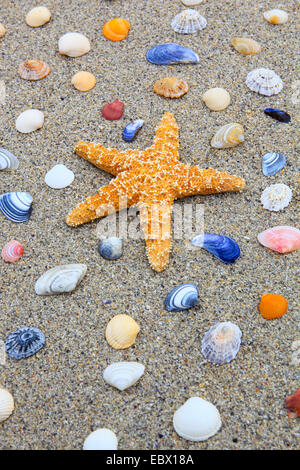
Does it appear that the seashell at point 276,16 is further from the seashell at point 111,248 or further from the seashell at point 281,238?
the seashell at point 111,248

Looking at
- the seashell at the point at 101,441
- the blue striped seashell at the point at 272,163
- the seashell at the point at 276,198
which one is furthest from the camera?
the blue striped seashell at the point at 272,163

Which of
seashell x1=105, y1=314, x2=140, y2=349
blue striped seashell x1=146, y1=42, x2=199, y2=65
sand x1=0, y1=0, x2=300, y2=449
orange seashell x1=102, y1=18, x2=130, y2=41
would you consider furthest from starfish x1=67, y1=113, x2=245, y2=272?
orange seashell x1=102, y1=18, x2=130, y2=41

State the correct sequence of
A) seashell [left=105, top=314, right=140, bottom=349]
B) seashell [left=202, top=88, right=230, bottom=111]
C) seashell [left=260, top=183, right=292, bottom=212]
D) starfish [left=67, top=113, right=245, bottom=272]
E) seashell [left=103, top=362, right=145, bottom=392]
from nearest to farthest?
seashell [left=103, top=362, right=145, bottom=392] < seashell [left=105, top=314, right=140, bottom=349] < starfish [left=67, top=113, right=245, bottom=272] < seashell [left=260, top=183, right=292, bottom=212] < seashell [left=202, top=88, right=230, bottom=111]

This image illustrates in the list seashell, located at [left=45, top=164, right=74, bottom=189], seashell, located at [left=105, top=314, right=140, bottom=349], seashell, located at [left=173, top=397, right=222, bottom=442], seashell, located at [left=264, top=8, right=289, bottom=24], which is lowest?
seashell, located at [left=173, top=397, right=222, bottom=442]

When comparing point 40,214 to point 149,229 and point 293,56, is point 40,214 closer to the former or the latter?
point 149,229

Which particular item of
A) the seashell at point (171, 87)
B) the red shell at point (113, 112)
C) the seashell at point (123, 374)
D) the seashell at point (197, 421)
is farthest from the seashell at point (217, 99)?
the seashell at point (197, 421)

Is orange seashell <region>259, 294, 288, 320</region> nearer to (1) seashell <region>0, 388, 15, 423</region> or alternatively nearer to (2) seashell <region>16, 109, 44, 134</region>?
(1) seashell <region>0, 388, 15, 423</region>

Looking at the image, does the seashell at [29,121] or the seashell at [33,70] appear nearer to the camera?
the seashell at [29,121]
